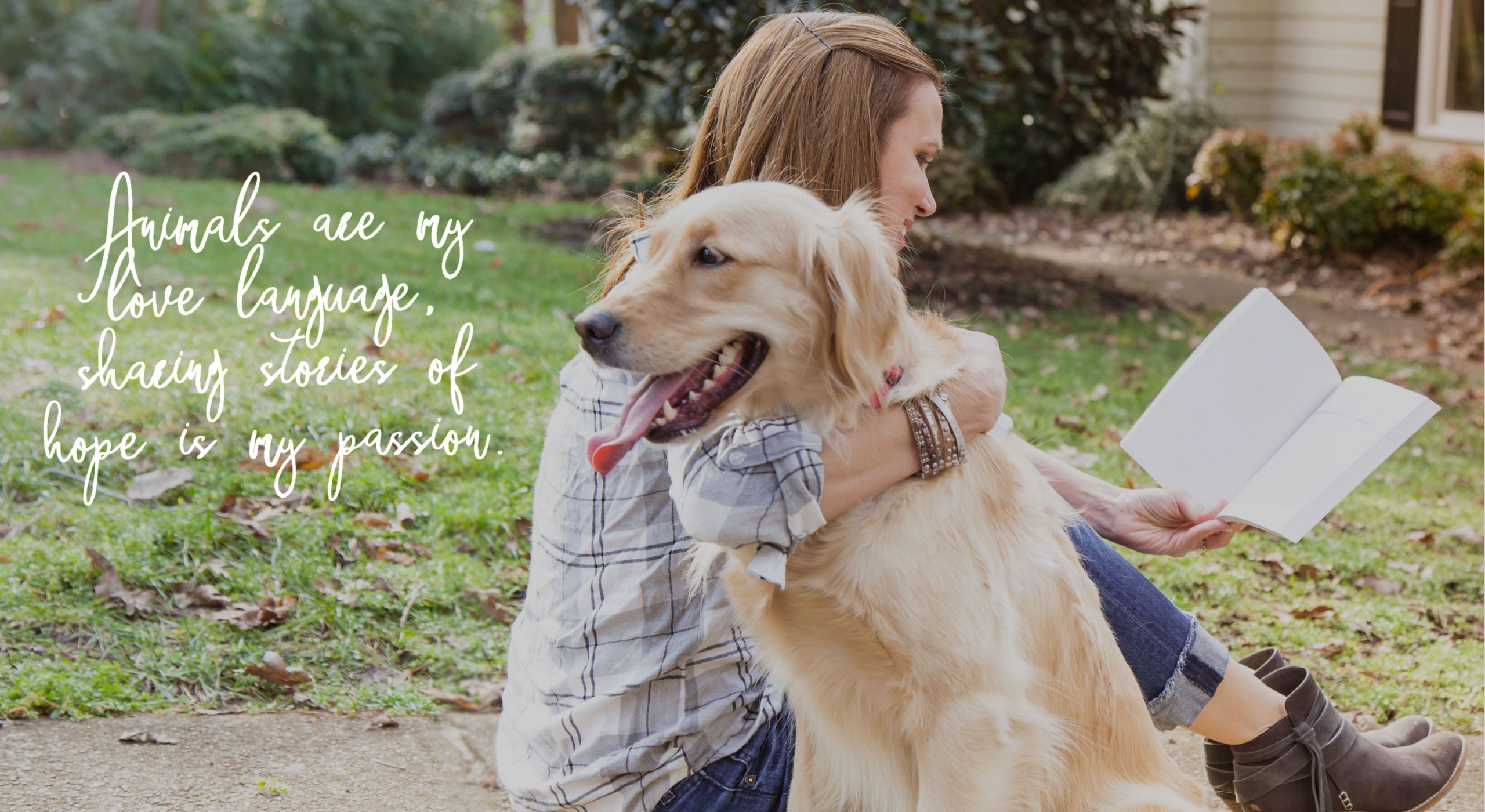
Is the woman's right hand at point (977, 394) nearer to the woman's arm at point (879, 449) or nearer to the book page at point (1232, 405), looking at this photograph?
the woman's arm at point (879, 449)

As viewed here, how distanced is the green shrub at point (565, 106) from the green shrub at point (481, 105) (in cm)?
79

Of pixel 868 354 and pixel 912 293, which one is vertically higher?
pixel 868 354

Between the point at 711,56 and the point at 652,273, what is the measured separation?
20.7ft

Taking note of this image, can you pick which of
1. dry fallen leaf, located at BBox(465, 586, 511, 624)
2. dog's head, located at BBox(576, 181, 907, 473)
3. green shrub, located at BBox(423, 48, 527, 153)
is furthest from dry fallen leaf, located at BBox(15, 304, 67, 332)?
green shrub, located at BBox(423, 48, 527, 153)

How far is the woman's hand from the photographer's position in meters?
2.67

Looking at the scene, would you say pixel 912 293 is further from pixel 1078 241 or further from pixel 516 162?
pixel 516 162

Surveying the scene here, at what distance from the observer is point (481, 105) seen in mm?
15695

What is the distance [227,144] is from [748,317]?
510 inches

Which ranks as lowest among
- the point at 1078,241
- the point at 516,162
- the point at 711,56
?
the point at 1078,241

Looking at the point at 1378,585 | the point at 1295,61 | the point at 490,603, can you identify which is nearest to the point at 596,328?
the point at 490,603

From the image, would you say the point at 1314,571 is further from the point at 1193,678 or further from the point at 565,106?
the point at 565,106

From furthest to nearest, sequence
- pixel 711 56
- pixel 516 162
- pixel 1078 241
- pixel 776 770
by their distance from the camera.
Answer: pixel 516 162 → pixel 1078 241 → pixel 711 56 → pixel 776 770

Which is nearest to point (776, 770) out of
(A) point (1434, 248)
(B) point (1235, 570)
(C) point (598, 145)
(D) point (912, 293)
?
(B) point (1235, 570)

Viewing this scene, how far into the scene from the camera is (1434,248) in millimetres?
10414
